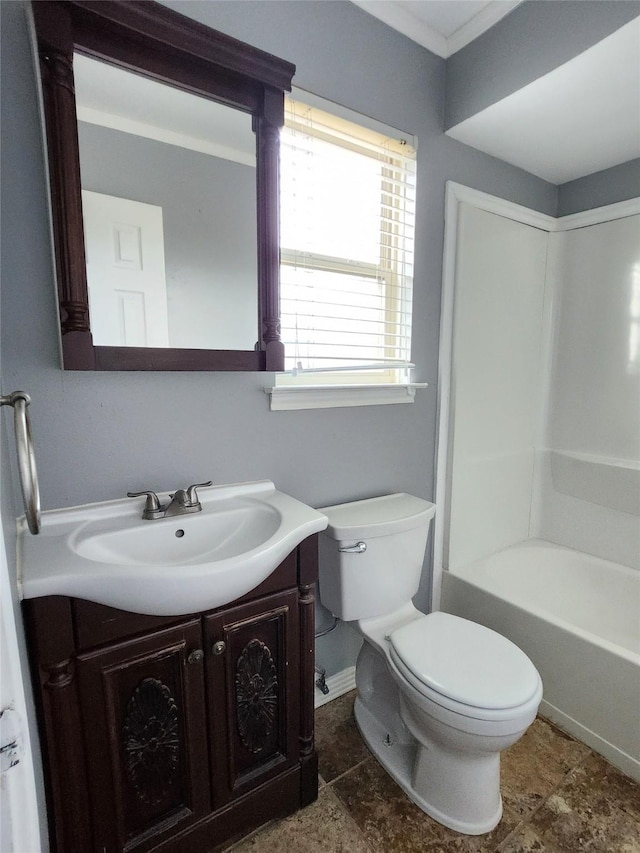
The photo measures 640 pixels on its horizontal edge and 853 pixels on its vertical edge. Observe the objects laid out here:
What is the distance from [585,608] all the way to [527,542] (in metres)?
0.39

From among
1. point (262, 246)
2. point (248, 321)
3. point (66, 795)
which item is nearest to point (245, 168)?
point (262, 246)

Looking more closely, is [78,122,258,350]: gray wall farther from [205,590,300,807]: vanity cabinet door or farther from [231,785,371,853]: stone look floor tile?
[231,785,371,853]: stone look floor tile

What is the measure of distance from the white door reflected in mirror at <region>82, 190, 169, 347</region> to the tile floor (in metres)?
1.44

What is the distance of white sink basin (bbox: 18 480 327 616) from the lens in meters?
0.85

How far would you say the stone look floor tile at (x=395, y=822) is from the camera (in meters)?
1.21

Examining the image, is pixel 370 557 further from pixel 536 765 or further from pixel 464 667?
pixel 536 765

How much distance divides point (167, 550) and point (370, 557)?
0.65m

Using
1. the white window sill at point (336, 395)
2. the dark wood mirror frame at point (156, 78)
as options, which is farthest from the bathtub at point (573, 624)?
the dark wood mirror frame at point (156, 78)

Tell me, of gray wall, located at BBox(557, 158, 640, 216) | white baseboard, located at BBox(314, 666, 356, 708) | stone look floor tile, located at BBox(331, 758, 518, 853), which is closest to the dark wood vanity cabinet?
stone look floor tile, located at BBox(331, 758, 518, 853)

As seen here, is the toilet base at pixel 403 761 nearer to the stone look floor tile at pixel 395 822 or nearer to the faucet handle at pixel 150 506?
the stone look floor tile at pixel 395 822

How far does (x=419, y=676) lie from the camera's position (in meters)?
1.21

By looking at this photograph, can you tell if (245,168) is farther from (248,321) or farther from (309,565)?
(309,565)

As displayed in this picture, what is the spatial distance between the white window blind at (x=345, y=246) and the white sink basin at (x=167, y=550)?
51 cm

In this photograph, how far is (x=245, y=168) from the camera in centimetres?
126
